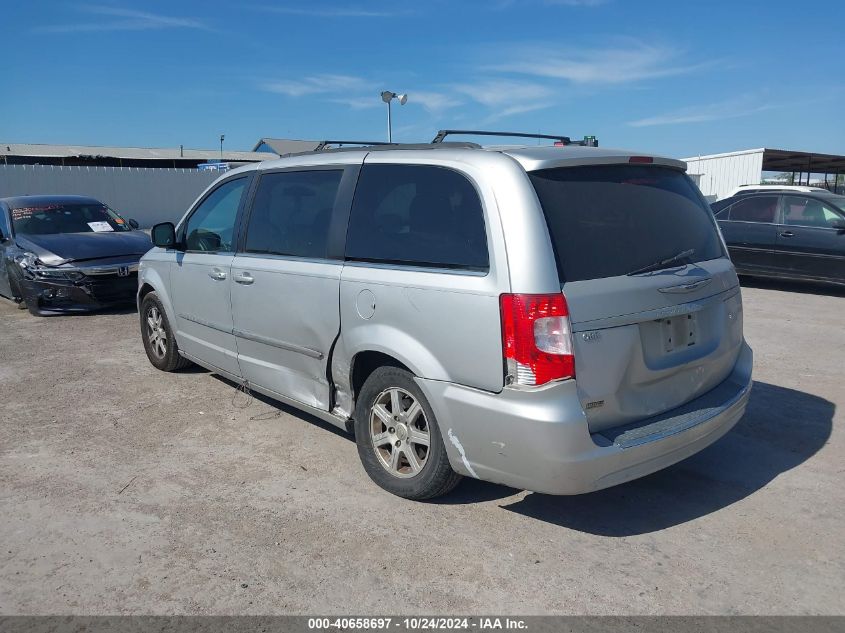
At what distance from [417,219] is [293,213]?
121cm

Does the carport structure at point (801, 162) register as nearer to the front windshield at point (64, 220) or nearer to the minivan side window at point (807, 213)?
the minivan side window at point (807, 213)

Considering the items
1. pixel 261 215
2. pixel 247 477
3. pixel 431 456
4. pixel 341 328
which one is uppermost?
pixel 261 215

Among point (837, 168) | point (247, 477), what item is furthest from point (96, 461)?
point (837, 168)

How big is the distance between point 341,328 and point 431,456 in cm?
91

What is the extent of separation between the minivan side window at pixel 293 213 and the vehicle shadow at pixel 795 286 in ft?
30.1

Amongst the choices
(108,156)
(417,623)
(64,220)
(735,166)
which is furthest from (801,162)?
(108,156)

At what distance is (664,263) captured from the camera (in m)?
3.57

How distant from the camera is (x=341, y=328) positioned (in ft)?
13.3

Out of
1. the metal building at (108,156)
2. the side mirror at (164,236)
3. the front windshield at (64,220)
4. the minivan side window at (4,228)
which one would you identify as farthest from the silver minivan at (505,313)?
the metal building at (108,156)

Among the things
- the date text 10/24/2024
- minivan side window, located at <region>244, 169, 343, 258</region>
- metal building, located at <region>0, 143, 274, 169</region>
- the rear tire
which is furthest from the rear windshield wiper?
metal building, located at <region>0, 143, 274, 169</region>

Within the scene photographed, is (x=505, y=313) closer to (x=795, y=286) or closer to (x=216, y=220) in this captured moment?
(x=216, y=220)

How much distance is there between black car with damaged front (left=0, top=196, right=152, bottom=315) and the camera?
29.8 ft

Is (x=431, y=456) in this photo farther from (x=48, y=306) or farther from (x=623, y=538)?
(x=48, y=306)

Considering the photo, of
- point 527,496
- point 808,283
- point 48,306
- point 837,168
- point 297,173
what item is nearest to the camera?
point 527,496
